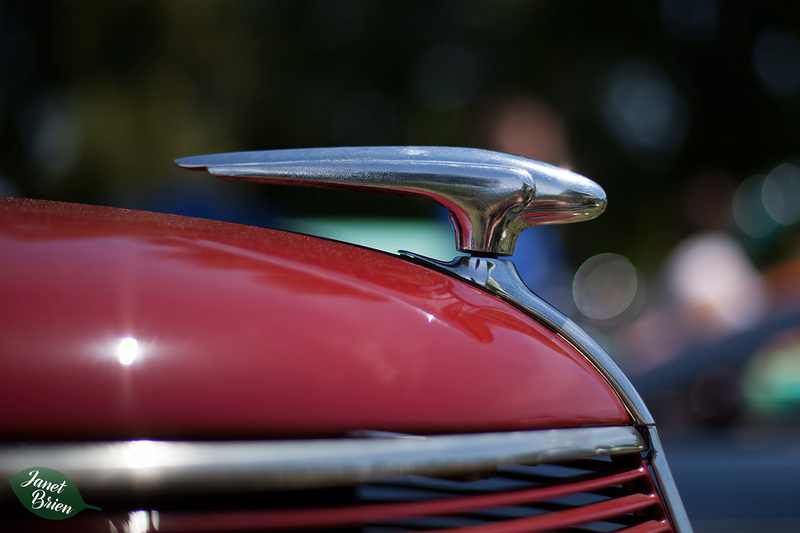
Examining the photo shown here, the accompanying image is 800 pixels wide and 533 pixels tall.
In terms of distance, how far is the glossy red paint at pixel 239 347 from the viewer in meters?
0.65

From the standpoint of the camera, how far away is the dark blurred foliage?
25.9ft

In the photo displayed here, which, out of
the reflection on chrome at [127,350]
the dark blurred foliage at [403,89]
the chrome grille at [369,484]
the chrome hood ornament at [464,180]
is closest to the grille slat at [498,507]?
the chrome grille at [369,484]

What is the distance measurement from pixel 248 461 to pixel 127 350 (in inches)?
5.6

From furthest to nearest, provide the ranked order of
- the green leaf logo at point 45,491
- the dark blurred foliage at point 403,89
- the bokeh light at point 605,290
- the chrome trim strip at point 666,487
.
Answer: the bokeh light at point 605,290 → the dark blurred foliage at point 403,89 → the chrome trim strip at point 666,487 → the green leaf logo at point 45,491

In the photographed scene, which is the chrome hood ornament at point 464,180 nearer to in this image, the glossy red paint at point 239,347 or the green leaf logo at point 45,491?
the glossy red paint at point 239,347

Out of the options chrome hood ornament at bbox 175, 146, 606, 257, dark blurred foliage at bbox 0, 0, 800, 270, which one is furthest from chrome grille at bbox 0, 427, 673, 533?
dark blurred foliage at bbox 0, 0, 800, 270

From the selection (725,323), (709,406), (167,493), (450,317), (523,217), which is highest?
(725,323)

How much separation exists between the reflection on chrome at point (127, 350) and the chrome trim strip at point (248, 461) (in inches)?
2.7

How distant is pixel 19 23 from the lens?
26.6 ft

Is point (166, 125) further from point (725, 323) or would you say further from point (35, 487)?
point (35, 487)

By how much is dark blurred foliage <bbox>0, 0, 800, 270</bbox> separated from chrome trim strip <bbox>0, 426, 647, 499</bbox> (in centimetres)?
750

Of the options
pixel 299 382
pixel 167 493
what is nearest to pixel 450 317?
pixel 299 382

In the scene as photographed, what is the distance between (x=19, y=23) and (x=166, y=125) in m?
1.95

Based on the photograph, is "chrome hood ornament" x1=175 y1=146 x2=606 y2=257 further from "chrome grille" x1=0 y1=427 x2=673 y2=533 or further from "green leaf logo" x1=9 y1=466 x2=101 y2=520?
"green leaf logo" x1=9 y1=466 x2=101 y2=520
